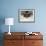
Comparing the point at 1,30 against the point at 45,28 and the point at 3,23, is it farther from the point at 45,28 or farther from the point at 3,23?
the point at 45,28

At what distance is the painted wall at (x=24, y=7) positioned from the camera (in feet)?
14.8

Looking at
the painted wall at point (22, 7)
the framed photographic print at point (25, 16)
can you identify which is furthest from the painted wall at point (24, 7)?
the framed photographic print at point (25, 16)

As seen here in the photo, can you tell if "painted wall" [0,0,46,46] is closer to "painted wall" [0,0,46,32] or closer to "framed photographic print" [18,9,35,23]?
"painted wall" [0,0,46,32]

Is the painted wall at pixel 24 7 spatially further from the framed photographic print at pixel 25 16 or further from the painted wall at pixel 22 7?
the framed photographic print at pixel 25 16

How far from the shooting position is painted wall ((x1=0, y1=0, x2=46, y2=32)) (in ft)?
14.8

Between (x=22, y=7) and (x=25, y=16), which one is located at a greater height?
(x=22, y=7)

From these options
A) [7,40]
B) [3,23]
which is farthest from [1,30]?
[7,40]

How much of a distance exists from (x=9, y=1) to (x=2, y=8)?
0.34 m

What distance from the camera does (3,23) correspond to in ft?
14.9

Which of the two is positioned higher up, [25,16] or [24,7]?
[24,7]

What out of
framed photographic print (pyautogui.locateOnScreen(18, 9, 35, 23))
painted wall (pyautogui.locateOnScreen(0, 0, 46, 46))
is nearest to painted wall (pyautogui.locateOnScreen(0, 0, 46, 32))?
painted wall (pyautogui.locateOnScreen(0, 0, 46, 46))

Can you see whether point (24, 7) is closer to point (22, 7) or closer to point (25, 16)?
point (22, 7)

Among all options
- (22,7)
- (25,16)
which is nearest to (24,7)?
(22,7)

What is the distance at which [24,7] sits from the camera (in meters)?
4.50
